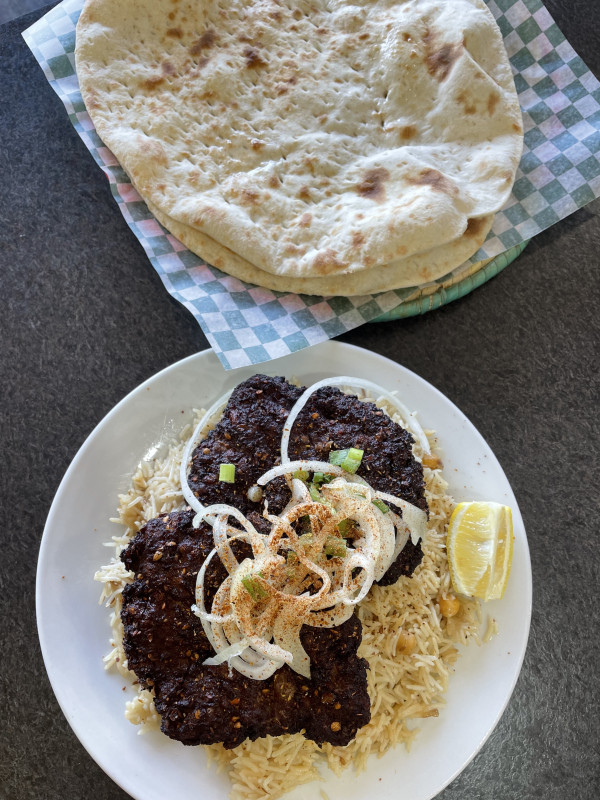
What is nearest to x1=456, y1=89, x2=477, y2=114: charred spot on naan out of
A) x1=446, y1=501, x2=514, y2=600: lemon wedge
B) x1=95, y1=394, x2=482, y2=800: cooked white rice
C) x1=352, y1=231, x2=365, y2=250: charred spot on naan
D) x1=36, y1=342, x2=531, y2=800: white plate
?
x1=352, y1=231, x2=365, y2=250: charred spot on naan

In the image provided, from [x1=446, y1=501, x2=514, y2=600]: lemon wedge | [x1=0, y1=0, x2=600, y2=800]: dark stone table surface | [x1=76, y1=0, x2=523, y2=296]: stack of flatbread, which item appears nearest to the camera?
[x1=446, y1=501, x2=514, y2=600]: lemon wedge

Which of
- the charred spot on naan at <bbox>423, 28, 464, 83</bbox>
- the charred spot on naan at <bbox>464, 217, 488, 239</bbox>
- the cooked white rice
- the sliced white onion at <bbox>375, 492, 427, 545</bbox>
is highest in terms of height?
the charred spot on naan at <bbox>423, 28, 464, 83</bbox>

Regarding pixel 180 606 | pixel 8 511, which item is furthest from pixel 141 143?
pixel 180 606

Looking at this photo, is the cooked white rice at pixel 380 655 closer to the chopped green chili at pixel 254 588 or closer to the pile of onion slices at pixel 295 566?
the pile of onion slices at pixel 295 566

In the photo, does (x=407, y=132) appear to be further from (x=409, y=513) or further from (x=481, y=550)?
(x=481, y=550)

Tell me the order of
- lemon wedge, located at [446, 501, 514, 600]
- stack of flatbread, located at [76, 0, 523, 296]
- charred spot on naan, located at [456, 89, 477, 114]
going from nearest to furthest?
lemon wedge, located at [446, 501, 514, 600] → stack of flatbread, located at [76, 0, 523, 296] → charred spot on naan, located at [456, 89, 477, 114]

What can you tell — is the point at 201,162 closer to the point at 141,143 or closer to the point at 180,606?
the point at 141,143

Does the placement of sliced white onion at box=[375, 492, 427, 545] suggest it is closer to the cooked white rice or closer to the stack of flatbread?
the cooked white rice
